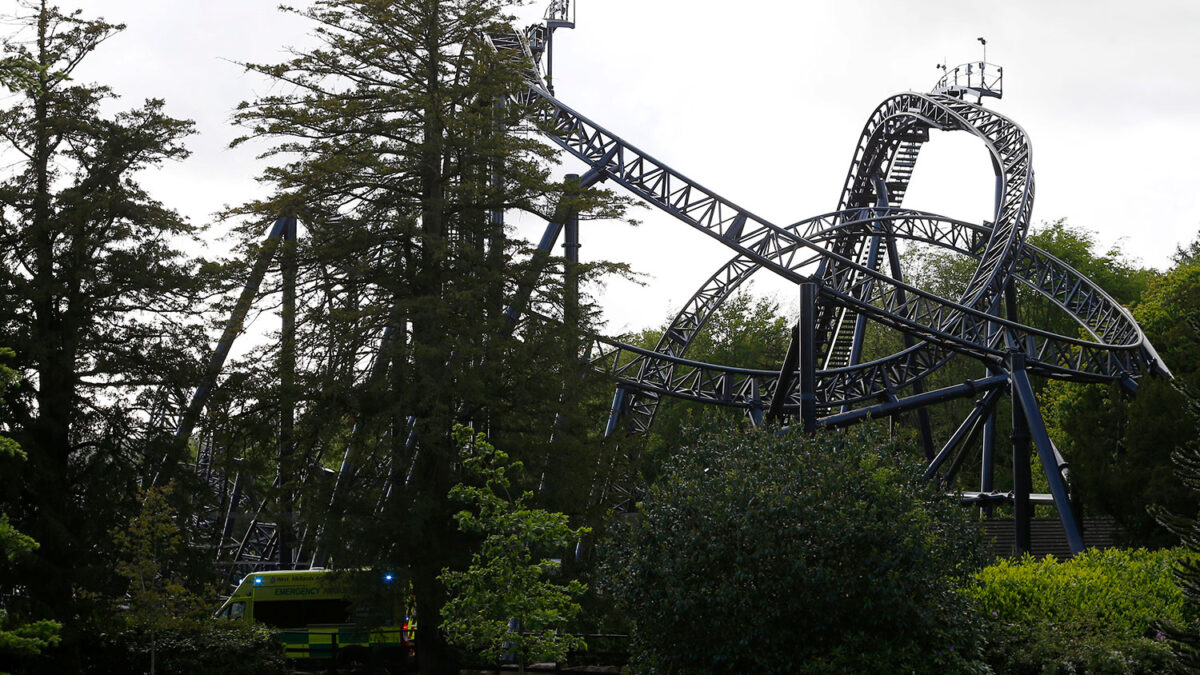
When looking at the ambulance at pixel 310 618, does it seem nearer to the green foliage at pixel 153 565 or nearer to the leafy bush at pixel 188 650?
the leafy bush at pixel 188 650

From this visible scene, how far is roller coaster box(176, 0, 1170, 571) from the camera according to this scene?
23469 mm

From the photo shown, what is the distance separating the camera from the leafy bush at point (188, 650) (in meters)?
18.4

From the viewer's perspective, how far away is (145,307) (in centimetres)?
1983

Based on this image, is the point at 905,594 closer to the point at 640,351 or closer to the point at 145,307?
the point at 145,307

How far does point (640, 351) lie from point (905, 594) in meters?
18.5

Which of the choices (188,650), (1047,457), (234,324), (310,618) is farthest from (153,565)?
(1047,457)

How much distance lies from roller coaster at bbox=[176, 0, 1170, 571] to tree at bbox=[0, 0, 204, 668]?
1.08 metres

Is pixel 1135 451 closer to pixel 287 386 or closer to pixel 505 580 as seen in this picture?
pixel 505 580

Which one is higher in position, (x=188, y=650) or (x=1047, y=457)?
(x=1047, y=457)

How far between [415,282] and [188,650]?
22.0 feet

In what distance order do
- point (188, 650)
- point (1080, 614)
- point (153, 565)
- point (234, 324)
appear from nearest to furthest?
point (1080, 614)
point (153, 565)
point (188, 650)
point (234, 324)

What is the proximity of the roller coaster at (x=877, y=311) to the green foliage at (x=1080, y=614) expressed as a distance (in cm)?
666

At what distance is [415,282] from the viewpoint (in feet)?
63.6

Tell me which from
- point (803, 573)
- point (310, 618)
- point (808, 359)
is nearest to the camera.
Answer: point (803, 573)
